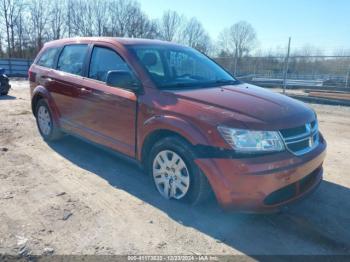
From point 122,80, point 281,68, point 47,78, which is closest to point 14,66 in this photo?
point 281,68

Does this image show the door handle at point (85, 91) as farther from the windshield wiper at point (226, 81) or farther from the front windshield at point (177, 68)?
the windshield wiper at point (226, 81)

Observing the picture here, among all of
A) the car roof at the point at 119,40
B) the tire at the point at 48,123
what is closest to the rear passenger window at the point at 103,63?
the car roof at the point at 119,40

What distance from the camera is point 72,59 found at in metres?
5.27

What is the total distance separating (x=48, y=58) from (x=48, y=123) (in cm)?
116

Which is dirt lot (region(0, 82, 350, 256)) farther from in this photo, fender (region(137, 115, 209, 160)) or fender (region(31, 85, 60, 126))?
fender (region(31, 85, 60, 126))

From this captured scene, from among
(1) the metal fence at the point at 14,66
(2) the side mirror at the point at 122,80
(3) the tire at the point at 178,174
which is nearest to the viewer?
(3) the tire at the point at 178,174

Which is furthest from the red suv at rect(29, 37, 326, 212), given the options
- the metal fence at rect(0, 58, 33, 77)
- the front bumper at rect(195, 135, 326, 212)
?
the metal fence at rect(0, 58, 33, 77)

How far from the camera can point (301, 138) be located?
3387 mm

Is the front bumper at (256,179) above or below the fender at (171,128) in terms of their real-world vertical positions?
below

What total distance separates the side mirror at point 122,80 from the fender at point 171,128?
0.47 metres

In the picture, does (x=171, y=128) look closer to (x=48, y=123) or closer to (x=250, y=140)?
(x=250, y=140)

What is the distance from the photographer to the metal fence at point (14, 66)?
2700cm

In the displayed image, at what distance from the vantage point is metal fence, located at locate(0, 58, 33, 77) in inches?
1063

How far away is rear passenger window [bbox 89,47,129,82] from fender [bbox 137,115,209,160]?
0.88 metres
